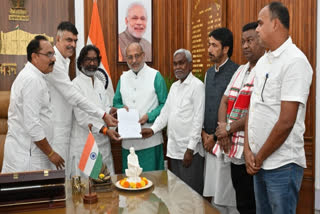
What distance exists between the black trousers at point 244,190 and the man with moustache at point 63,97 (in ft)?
4.58

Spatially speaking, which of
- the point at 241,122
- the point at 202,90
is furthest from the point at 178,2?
the point at 241,122

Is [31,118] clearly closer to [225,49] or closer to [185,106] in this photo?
[185,106]

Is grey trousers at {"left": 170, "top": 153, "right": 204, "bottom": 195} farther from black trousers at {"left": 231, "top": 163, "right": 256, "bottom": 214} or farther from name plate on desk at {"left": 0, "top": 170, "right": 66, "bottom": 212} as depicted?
name plate on desk at {"left": 0, "top": 170, "right": 66, "bottom": 212}

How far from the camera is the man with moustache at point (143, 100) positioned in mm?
3326

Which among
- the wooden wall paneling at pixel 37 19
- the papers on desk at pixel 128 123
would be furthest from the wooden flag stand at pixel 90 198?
the wooden wall paneling at pixel 37 19

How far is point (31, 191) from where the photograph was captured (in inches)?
69.9

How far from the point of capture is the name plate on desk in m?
1.72

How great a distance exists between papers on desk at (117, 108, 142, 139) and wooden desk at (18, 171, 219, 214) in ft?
3.65

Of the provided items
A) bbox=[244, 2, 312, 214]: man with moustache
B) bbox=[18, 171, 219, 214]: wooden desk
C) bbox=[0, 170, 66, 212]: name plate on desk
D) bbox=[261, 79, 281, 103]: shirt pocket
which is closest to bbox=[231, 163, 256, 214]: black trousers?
bbox=[244, 2, 312, 214]: man with moustache

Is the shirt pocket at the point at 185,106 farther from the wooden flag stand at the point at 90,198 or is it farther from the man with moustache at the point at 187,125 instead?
the wooden flag stand at the point at 90,198

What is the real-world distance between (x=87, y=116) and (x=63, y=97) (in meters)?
0.31

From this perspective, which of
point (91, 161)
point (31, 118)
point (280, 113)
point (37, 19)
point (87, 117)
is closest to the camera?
point (280, 113)

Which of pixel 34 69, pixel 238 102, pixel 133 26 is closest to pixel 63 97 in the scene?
pixel 34 69

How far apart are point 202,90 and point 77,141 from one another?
138cm
